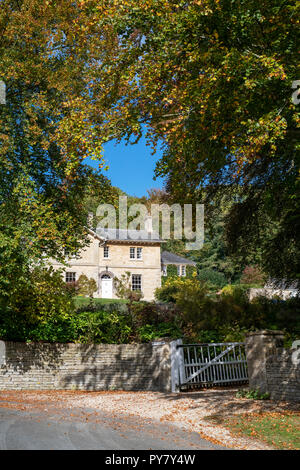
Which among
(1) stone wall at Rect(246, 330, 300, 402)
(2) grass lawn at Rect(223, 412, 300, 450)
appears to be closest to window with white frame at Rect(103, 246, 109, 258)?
(1) stone wall at Rect(246, 330, 300, 402)

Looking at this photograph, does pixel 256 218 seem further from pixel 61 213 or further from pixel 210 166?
pixel 61 213

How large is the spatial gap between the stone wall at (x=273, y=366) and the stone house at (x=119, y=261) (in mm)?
32689

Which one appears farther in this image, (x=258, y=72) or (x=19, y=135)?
(x=19, y=135)

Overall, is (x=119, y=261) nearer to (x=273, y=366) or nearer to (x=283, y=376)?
(x=273, y=366)

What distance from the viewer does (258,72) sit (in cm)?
911

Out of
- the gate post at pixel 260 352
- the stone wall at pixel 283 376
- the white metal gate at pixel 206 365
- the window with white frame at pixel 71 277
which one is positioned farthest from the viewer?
the window with white frame at pixel 71 277

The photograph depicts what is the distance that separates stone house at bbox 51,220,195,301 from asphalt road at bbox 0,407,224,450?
34216mm

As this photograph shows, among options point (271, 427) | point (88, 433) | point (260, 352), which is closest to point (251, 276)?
point (260, 352)

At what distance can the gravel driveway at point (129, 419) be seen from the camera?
7.13 metres

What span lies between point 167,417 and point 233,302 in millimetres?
10497

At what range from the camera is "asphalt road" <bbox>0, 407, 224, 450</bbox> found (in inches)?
261

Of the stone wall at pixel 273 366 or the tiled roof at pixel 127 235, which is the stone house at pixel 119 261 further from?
the stone wall at pixel 273 366

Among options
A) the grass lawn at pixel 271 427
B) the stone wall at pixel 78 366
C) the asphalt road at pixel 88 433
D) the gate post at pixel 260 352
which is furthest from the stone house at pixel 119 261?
the grass lawn at pixel 271 427
